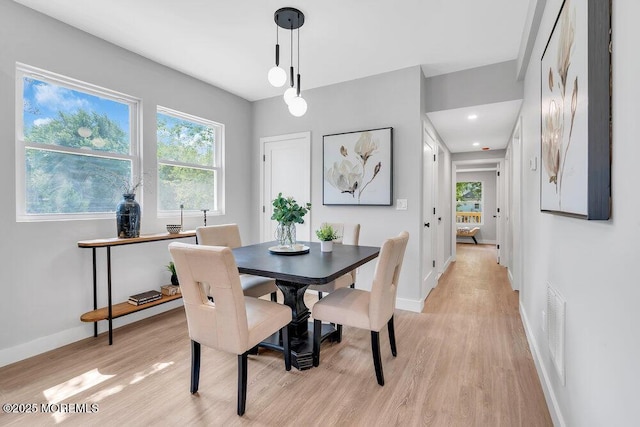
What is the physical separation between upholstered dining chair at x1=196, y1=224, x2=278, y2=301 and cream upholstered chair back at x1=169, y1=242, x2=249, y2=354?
75 centimetres

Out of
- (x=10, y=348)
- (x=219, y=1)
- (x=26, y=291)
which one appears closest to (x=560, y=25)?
(x=219, y=1)

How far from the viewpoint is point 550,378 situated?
1732 mm

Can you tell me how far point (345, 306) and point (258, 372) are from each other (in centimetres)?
76

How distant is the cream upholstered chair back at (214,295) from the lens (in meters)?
1.54

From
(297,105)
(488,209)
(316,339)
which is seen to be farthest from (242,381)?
(488,209)

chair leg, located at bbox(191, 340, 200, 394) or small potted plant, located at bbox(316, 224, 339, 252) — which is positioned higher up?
small potted plant, located at bbox(316, 224, 339, 252)

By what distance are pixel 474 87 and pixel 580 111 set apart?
247cm

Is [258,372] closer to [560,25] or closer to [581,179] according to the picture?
[581,179]

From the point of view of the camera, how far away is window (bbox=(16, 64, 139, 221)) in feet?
7.82

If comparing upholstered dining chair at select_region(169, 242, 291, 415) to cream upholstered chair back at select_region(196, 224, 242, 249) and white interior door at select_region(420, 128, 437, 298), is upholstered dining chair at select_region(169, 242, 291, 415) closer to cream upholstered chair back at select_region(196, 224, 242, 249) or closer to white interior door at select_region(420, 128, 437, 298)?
cream upholstered chair back at select_region(196, 224, 242, 249)

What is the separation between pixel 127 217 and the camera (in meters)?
2.74

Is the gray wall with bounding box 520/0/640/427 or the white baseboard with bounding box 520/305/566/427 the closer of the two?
the gray wall with bounding box 520/0/640/427

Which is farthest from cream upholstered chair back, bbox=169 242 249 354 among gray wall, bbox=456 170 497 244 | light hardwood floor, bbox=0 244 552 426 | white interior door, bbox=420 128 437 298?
gray wall, bbox=456 170 497 244

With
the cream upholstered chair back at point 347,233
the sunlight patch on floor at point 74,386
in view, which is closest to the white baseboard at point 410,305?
the cream upholstered chair back at point 347,233
